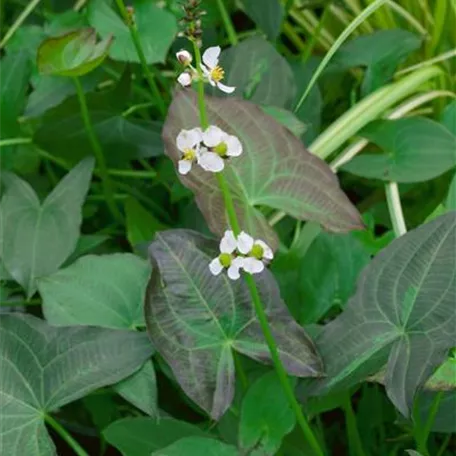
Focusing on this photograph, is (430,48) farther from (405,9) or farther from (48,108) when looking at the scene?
(48,108)

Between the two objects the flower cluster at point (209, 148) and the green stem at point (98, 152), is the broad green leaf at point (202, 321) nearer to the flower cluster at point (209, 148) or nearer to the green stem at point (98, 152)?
the flower cluster at point (209, 148)

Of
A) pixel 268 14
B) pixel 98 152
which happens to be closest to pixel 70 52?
pixel 98 152

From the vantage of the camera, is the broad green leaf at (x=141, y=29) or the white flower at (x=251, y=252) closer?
the white flower at (x=251, y=252)

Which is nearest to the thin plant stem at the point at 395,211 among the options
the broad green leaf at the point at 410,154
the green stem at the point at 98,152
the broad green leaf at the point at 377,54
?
the broad green leaf at the point at 410,154

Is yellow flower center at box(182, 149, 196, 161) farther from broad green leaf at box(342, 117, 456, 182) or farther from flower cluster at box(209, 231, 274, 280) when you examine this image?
broad green leaf at box(342, 117, 456, 182)

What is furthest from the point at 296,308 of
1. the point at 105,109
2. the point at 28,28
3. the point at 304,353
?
the point at 28,28

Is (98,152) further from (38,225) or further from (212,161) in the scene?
(212,161)
